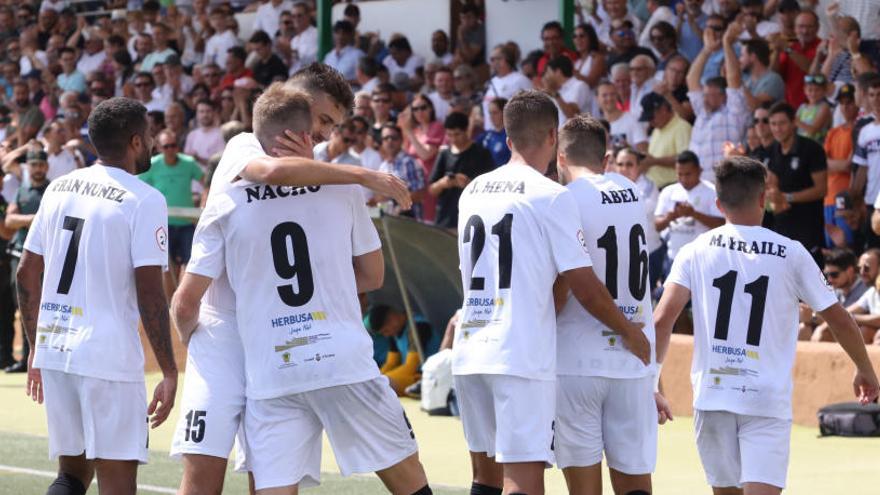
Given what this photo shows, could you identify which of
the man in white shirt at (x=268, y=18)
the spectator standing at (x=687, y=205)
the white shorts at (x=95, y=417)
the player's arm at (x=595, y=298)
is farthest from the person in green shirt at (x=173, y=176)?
the player's arm at (x=595, y=298)

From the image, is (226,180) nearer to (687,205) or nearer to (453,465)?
(453,465)

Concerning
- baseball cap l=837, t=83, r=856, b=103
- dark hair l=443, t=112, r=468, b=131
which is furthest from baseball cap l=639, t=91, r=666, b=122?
dark hair l=443, t=112, r=468, b=131

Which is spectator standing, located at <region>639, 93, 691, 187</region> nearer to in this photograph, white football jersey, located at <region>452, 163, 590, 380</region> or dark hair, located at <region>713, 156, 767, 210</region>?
dark hair, located at <region>713, 156, 767, 210</region>

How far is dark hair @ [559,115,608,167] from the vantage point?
268 inches

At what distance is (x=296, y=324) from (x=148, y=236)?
3.03ft

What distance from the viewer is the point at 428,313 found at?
14.9 metres

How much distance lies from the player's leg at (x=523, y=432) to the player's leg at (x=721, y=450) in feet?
2.43

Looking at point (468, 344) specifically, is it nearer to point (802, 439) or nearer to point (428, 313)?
point (802, 439)

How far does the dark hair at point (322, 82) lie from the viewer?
6.13 m

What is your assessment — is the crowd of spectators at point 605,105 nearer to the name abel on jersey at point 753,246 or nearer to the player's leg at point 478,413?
the player's leg at point 478,413

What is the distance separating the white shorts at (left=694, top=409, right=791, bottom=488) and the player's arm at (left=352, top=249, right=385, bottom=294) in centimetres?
154

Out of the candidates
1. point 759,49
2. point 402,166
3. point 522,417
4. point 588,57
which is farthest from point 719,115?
point 522,417

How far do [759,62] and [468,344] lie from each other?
937cm

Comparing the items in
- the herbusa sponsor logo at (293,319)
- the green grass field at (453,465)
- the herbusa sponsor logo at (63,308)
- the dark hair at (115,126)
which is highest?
the dark hair at (115,126)
